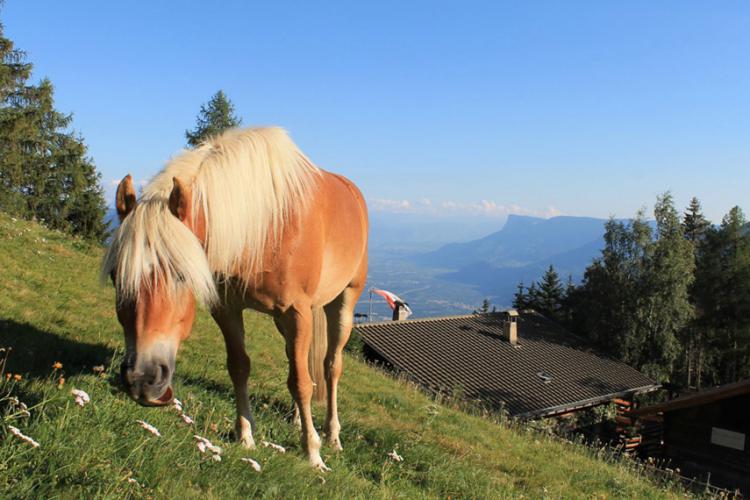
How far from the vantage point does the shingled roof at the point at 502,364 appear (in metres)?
27.5

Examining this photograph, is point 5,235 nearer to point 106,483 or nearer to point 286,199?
point 286,199

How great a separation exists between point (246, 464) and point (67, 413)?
95cm

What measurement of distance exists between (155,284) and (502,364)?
3082 centimetres

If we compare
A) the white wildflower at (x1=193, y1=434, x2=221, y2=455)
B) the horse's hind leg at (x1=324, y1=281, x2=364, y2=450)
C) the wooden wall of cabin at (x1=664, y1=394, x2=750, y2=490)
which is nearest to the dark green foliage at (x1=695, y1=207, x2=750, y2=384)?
the wooden wall of cabin at (x1=664, y1=394, x2=750, y2=490)

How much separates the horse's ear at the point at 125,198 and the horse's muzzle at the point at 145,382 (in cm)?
84

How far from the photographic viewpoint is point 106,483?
7.29 feet

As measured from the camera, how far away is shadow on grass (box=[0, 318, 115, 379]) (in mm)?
4172

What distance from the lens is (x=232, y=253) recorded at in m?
3.09

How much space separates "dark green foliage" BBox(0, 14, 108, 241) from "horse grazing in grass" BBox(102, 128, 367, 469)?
2111 centimetres

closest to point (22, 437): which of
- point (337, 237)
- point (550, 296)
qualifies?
point (337, 237)

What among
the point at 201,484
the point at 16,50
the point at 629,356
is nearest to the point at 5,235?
the point at 201,484

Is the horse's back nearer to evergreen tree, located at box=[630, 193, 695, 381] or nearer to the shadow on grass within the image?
the shadow on grass

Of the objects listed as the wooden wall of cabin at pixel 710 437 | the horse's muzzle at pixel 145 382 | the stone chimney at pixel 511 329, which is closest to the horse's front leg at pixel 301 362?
the horse's muzzle at pixel 145 382

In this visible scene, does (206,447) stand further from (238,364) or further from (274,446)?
(238,364)
